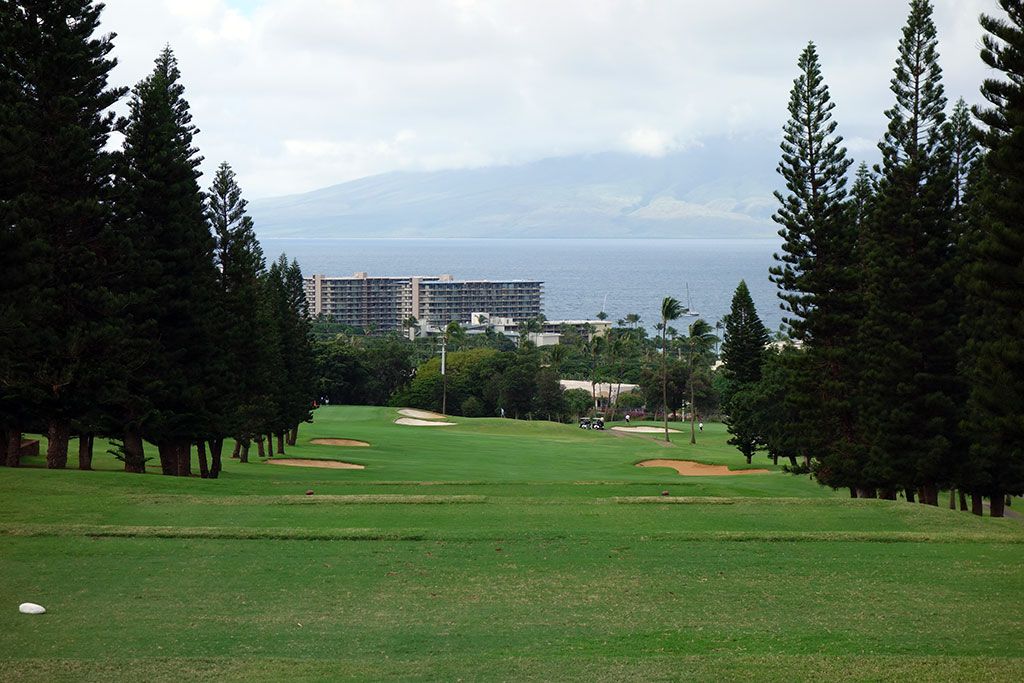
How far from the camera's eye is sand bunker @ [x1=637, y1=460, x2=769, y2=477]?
49.5m

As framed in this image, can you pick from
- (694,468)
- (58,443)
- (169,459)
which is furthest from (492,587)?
(694,468)

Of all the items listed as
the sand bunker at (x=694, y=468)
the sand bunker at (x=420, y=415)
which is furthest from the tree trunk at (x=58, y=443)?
the sand bunker at (x=420, y=415)

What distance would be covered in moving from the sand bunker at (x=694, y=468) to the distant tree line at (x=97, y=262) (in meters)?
23.2

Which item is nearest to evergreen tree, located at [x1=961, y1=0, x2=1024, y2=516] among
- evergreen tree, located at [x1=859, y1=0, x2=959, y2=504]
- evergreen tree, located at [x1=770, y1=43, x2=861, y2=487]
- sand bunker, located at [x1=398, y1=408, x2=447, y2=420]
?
evergreen tree, located at [x1=859, y1=0, x2=959, y2=504]

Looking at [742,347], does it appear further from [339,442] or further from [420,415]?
[420,415]

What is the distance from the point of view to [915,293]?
31078 mm

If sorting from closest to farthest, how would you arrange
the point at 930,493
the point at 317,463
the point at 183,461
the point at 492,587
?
the point at 492,587 → the point at 930,493 → the point at 183,461 → the point at 317,463

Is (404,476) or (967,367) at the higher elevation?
(967,367)

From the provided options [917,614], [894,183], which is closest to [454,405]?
[894,183]

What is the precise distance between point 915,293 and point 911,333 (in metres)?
1.17

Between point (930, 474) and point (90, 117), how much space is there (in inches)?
938

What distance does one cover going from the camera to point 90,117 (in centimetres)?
2758

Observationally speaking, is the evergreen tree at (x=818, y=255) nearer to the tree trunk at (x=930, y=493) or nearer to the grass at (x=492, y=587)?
the tree trunk at (x=930, y=493)

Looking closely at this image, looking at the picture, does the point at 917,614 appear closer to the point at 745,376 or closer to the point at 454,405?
the point at 745,376
